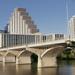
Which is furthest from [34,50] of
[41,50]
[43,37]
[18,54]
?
[43,37]

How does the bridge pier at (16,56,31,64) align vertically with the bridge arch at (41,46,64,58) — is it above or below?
below

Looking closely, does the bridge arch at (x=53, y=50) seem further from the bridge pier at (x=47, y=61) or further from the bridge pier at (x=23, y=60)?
the bridge pier at (x=23, y=60)

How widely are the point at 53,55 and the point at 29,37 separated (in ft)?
314

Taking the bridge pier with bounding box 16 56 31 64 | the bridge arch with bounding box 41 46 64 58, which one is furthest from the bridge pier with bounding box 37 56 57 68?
the bridge pier with bounding box 16 56 31 64

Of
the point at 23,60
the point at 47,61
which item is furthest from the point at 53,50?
the point at 23,60

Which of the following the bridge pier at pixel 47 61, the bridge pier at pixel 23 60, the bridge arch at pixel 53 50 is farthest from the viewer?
the bridge pier at pixel 23 60

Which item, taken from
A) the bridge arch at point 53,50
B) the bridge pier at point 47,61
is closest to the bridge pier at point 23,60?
the bridge pier at point 47,61

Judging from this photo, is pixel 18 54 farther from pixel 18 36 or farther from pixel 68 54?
pixel 18 36

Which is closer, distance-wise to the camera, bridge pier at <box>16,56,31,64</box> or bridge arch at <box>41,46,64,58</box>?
bridge arch at <box>41,46,64,58</box>

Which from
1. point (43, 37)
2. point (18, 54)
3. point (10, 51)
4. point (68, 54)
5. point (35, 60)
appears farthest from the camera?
point (43, 37)

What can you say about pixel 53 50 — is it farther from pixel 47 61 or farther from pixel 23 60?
pixel 23 60

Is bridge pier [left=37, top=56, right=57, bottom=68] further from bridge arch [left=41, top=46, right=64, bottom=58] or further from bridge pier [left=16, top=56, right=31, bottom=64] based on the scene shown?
bridge pier [left=16, top=56, right=31, bottom=64]

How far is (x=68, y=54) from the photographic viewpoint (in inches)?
4759

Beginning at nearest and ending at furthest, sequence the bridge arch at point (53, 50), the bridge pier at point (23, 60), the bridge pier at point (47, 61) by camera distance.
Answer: the bridge arch at point (53, 50)
the bridge pier at point (47, 61)
the bridge pier at point (23, 60)
